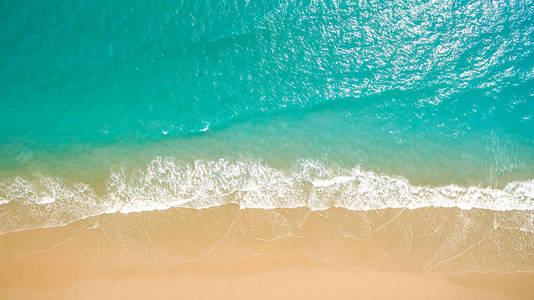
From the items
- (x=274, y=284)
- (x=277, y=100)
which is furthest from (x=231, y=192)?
(x=277, y=100)

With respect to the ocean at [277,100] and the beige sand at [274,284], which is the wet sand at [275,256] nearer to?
the beige sand at [274,284]

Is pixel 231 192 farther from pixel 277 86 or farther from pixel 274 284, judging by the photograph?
pixel 277 86

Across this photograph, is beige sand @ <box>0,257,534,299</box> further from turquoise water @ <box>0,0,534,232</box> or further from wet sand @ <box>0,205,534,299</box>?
turquoise water @ <box>0,0,534,232</box>

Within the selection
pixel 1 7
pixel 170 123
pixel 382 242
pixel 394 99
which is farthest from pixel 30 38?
pixel 382 242

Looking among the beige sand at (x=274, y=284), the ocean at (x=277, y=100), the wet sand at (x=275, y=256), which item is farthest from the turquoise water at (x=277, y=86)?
the beige sand at (x=274, y=284)

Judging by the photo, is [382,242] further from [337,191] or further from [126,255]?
[126,255]
